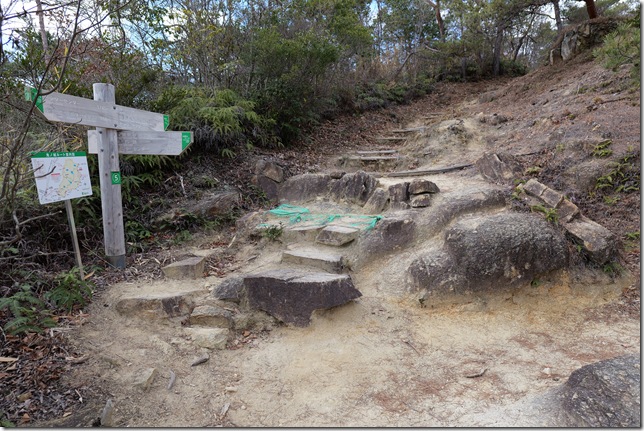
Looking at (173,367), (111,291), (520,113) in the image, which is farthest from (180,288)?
(520,113)

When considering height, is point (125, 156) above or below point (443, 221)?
above

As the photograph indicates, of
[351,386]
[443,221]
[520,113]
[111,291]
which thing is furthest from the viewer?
[520,113]

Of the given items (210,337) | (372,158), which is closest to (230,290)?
(210,337)

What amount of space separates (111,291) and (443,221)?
410 centimetres

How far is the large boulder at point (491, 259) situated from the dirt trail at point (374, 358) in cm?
17

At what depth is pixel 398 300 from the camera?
4254 mm

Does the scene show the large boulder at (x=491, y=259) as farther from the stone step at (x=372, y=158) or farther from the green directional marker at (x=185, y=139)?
the stone step at (x=372, y=158)

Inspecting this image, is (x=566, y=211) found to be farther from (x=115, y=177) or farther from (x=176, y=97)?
(x=176, y=97)

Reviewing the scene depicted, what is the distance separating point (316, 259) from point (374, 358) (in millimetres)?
1458

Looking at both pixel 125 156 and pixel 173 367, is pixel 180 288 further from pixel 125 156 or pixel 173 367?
pixel 125 156

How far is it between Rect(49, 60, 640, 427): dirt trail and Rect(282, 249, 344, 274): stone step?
319 mm

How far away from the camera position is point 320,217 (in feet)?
19.2

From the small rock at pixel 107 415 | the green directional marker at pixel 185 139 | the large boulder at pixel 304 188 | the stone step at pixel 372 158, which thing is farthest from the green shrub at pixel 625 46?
the small rock at pixel 107 415

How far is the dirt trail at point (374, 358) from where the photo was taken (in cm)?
285
